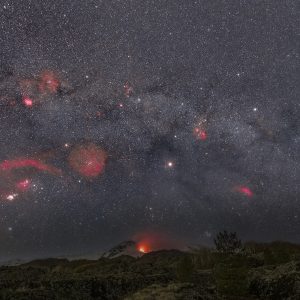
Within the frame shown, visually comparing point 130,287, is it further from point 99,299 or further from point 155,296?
point 155,296

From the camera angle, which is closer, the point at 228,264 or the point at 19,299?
the point at 19,299

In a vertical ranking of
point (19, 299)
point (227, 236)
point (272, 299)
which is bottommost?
point (272, 299)

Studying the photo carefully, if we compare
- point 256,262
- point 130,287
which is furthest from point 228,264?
point 256,262

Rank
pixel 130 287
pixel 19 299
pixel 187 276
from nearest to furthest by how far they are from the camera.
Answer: pixel 19 299 < pixel 130 287 < pixel 187 276

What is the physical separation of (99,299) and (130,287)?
474cm

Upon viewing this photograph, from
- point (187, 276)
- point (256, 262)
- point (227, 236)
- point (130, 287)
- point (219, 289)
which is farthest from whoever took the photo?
point (256, 262)

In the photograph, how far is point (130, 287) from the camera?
33250mm

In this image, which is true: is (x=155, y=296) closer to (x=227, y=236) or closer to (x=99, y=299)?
(x=99, y=299)

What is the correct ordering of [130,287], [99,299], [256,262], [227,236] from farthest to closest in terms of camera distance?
1. [256,262]
2. [227,236]
3. [130,287]
4. [99,299]

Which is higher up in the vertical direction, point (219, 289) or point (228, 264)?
point (228, 264)

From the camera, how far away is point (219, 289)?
26.2 meters

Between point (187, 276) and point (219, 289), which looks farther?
point (187, 276)

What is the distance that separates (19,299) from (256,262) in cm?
4456

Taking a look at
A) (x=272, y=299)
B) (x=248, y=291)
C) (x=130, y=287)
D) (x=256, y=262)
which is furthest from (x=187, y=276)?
(x=256, y=262)
